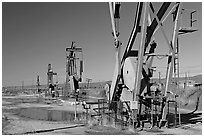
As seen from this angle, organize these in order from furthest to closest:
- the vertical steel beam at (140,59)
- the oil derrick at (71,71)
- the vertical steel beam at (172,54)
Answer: the oil derrick at (71,71) < the vertical steel beam at (172,54) < the vertical steel beam at (140,59)

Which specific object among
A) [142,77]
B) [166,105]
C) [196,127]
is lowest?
[196,127]

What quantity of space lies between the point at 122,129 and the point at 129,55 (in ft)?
9.42

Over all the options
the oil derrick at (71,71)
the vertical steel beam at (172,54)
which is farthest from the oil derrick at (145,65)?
the oil derrick at (71,71)

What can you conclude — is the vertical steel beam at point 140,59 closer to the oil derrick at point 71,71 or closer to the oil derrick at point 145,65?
the oil derrick at point 145,65

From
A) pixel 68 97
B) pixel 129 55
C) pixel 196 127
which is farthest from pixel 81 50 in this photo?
pixel 196 127

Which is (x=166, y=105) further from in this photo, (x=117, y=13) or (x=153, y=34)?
(x=117, y=13)

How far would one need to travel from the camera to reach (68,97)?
27531 mm

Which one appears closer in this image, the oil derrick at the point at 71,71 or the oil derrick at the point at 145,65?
the oil derrick at the point at 145,65

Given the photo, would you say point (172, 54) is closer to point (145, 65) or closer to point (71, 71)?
point (145, 65)

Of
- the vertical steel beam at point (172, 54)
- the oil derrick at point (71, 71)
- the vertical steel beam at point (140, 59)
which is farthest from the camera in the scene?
the oil derrick at point (71, 71)

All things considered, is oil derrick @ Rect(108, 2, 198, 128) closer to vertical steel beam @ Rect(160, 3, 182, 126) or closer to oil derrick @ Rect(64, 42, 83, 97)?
vertical steel beam @ Rect(160, 3, 182, 126)

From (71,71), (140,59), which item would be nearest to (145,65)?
(140,59)

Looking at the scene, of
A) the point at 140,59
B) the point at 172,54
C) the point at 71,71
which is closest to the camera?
the point at 140,59

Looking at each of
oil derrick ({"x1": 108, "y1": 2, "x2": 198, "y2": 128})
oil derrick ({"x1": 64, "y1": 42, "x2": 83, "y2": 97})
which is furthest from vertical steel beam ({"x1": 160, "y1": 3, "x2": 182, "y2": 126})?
oil derrick ({"x1": 64, "y1": 42, "x2": 83, "y2": 97})
